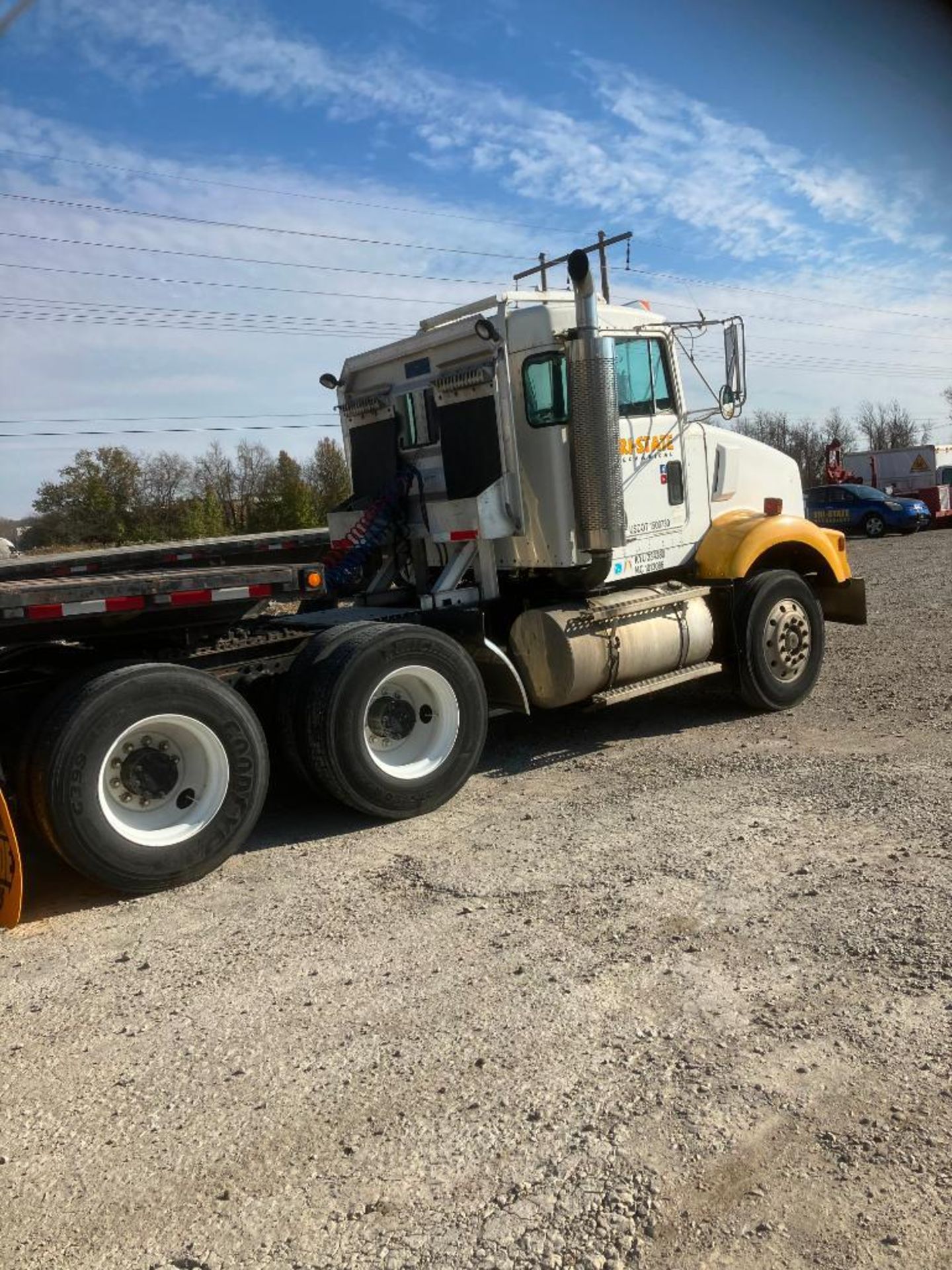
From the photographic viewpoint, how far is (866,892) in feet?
14.9

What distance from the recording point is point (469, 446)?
7426 millimetres

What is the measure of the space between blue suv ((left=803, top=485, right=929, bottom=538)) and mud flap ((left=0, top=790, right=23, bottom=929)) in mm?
28294

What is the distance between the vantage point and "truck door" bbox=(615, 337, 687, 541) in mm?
7543

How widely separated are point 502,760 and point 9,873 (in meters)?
3.75

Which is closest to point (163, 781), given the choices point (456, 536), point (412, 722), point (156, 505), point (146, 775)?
point (146, 775)

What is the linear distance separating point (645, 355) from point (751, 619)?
2171mm

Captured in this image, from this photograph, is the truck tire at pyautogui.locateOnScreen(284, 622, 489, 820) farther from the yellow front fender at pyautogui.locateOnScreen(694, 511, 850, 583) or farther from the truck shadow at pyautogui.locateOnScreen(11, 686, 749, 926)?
the yellow front fender at pyautogui.locateOnScreen(694, 511, 850, 583)

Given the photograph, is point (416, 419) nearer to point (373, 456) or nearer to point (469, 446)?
point (373, 456)

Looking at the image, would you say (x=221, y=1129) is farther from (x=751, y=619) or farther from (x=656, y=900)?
(x=751, y=619)

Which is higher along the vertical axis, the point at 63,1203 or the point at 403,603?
the point at 403,603

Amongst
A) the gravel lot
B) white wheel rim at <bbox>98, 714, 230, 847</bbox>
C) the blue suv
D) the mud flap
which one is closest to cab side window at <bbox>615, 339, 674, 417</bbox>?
the gravel lot

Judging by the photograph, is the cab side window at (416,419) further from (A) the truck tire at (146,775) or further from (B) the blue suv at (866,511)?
(B) the blue suv at (866,511)

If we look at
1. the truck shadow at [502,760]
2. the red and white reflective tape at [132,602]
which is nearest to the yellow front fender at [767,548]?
the truck shadow at [502,760]

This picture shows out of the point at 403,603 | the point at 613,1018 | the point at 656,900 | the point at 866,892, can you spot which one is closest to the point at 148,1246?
the point at 613,1018
